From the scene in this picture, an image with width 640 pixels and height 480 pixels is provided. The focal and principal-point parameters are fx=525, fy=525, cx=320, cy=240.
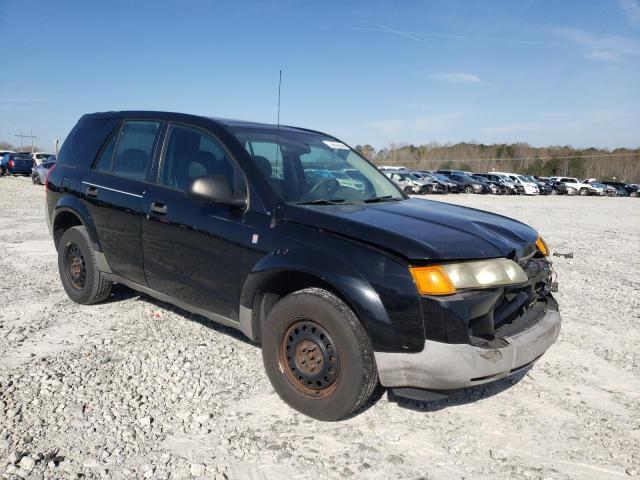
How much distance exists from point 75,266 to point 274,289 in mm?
2727

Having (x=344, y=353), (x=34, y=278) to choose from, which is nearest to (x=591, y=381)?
(x=344, y=353)

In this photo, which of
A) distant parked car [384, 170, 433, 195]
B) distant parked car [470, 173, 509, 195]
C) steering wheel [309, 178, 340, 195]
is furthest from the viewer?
distant parked car [470, 173, 509, 195]

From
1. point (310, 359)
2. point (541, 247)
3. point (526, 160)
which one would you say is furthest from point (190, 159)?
point (526, 160)

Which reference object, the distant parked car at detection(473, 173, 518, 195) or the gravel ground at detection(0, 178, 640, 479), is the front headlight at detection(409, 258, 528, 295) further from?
the distant parked car at detection(473, 173, 518, 195)

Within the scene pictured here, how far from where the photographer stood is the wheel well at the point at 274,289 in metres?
3.26

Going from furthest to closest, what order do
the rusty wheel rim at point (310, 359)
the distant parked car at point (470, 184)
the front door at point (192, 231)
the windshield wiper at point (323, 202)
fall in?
the distant parked car at point (470, 184) → the front door at point (192, 231) → the windshield wiper at point (323, 202) → the rusty wheel rim at point (310, 359)

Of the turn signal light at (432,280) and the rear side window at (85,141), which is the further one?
the rear side window at (85,141)

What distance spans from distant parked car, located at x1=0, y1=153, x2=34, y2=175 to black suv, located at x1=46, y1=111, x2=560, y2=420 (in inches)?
1226

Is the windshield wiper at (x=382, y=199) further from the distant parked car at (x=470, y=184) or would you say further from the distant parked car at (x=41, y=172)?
the distant parked car at (x=470, y=184)

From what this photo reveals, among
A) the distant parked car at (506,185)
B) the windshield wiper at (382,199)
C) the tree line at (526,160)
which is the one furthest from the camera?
the tree line at (526,160)

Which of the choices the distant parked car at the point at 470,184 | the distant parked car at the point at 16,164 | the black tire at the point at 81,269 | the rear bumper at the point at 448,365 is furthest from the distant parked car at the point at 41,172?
the distant parked car at the point at 470,184

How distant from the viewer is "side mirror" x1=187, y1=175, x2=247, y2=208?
3367 millimetres

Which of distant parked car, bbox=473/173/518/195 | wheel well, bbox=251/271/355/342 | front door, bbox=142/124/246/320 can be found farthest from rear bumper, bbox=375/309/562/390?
distant parked car, bbox=473/173/518/195

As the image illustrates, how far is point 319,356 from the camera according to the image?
3082 mm
